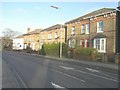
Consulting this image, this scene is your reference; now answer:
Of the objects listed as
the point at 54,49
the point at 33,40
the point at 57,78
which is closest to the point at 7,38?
the point at 33,40

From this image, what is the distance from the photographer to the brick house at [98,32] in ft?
127

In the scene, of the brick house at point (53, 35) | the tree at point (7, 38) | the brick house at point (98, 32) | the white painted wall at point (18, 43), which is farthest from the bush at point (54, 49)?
the tree at point (7, 38)

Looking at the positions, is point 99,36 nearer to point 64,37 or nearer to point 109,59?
point 109,59

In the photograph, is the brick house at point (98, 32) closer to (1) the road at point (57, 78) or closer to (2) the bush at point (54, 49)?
(2) the bush at point (54, 49)

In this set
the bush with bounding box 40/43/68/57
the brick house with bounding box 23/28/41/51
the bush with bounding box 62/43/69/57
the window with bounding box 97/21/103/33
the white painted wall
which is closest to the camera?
the window with bounding box 97/21/103/33

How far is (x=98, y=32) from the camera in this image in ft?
139

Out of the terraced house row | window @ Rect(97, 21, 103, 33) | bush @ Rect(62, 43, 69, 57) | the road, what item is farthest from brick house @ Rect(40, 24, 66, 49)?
the road

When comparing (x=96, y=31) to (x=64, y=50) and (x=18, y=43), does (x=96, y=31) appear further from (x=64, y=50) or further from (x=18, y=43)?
(x=18, y=43)

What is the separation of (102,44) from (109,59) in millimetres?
7276

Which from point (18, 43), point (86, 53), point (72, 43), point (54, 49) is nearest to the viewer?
point (86, 53)

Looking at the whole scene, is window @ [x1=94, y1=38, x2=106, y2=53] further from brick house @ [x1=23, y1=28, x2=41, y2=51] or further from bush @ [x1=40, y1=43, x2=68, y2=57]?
brick house @ [x1=23, y1=28, x2=41, y2=51]

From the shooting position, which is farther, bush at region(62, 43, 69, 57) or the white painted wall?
the white painted wall

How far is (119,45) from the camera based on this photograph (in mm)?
37562

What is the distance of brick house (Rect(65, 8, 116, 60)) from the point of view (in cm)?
3872
